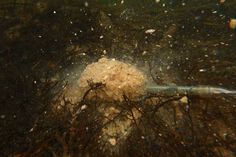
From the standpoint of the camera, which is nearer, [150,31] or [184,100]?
[184,100]

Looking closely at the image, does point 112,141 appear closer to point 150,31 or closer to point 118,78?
point 118,78

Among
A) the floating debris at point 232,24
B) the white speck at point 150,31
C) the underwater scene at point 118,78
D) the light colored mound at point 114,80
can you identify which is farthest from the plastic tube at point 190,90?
the floating debris at point 232,24

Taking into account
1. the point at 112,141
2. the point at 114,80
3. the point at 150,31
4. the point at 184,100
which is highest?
the point at 150,31

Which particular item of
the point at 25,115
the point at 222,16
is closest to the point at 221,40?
the point at 222,16

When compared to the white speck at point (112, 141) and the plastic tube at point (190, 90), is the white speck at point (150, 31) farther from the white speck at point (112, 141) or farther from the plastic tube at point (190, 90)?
the white speck at point (112, 141)

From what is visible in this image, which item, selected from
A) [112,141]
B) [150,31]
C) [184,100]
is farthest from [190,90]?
[150,31]

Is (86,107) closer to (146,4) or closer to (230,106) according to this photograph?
(230,106)

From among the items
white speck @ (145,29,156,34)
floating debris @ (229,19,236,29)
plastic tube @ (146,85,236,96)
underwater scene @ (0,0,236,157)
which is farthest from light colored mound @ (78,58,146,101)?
floating debris @ (229,19,236,29)
